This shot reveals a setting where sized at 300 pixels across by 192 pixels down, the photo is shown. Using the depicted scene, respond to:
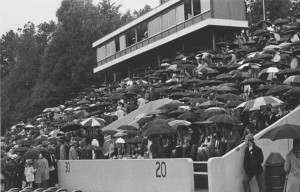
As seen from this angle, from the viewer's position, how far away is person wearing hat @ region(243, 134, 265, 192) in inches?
482

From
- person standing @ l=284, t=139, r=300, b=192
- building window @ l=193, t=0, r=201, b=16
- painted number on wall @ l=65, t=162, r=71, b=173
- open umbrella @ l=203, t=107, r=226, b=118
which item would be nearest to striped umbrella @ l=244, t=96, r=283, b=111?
open umbrella @ l=203, t=107, r=226, b=118

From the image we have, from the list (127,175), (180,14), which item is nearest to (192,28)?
(180,14)

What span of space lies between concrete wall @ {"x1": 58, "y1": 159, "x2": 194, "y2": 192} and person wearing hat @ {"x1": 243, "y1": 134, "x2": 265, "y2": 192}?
1.30 metres

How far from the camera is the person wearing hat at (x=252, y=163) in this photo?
1223 cm

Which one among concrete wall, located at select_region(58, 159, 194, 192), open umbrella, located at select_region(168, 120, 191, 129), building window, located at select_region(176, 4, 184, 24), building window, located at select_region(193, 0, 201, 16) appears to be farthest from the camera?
building window, located at select_region(176, 4, 184, 24)

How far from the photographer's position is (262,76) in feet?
61.4

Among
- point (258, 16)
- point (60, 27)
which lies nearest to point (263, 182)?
point (258, 16)

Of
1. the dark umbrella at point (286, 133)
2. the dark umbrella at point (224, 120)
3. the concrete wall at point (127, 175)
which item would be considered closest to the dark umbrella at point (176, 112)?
the concrete wall at point (127, 175)

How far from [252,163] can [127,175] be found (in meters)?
4.34

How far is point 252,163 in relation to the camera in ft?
40.2

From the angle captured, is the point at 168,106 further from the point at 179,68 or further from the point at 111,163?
the point at 179,68

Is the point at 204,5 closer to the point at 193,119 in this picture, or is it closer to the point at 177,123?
the point at 193,119

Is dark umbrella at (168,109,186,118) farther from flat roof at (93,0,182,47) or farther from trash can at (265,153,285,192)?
flat roof at (93,0,182,47)

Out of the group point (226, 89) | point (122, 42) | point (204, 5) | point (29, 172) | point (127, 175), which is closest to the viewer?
point (127, 175)
